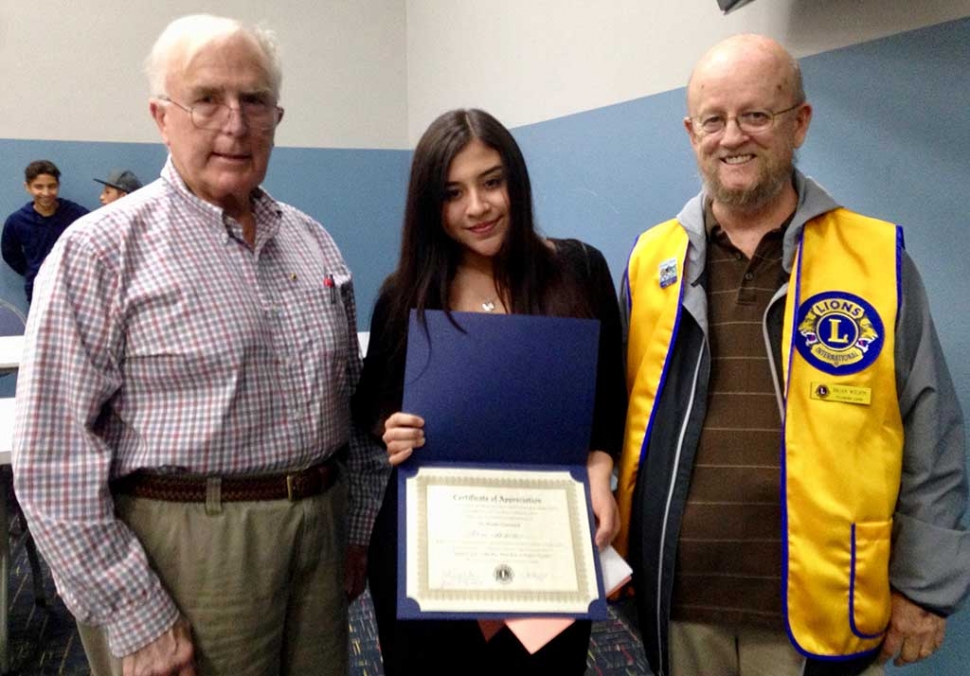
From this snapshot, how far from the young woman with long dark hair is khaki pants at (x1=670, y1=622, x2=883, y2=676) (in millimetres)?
202

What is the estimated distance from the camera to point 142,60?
521 cm

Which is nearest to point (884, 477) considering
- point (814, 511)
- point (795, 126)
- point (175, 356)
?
point (814, 511)

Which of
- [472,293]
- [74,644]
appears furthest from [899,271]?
[74,644]

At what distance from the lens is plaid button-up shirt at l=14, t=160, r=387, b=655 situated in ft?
4.00

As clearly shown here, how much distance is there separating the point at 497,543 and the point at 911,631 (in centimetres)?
82

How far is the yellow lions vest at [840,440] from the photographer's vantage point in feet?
4.46

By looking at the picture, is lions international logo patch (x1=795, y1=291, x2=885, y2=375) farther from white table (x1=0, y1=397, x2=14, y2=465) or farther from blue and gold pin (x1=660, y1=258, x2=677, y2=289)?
white table (x1=0, y1=397, x2=14, y2=465)

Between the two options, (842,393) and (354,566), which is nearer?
(842,393)

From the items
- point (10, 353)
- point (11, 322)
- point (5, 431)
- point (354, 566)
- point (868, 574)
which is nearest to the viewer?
point (868, 574)

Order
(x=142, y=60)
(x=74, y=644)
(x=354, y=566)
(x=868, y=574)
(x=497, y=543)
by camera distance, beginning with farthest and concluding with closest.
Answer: (x=142, y=60) < (x=74, y=644) < (x=354, y=566) < (x=868, y=574) < (x=497, y=543)

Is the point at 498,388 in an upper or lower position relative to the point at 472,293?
lower

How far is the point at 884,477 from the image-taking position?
4.48 ft

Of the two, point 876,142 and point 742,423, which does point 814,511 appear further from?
point 876,142

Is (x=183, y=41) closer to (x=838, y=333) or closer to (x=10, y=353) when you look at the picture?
(x=838, y=333)
